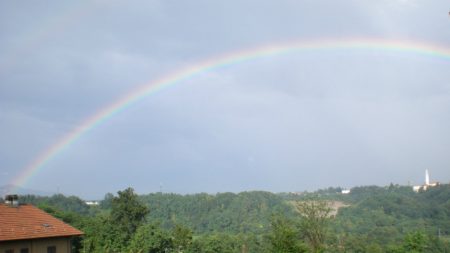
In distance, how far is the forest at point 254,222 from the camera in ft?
125

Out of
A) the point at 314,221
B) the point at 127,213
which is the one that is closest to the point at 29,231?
the point at 314,221

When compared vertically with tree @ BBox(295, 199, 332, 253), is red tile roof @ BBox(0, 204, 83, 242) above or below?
above

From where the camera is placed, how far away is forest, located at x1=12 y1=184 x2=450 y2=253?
38.2 m

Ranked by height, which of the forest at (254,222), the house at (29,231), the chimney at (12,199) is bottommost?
the forest at (254,222)

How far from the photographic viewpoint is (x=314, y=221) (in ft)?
124

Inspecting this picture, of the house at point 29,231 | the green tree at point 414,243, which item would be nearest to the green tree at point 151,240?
the house at point 29,231

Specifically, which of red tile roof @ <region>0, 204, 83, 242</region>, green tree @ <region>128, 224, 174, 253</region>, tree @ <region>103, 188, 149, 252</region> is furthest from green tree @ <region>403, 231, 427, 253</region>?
tree @ <region>103, 188, 149, 252</region>

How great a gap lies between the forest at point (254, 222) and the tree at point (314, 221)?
8cm

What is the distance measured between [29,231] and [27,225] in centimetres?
59

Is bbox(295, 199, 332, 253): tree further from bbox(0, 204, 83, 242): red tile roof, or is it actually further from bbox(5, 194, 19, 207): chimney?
bbox(5, 194, 19, 207): chimney

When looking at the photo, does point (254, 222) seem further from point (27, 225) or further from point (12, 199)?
point (27, 225)

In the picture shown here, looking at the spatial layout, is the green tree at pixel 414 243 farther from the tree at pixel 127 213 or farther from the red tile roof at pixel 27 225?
the tree at pixel 127 213

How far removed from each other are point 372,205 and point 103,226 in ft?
355

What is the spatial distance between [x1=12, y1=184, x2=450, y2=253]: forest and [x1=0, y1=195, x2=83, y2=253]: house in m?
5.52
